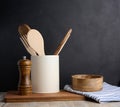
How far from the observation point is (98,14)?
1272 millimetres

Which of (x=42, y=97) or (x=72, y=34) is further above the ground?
(x=72, y=34)

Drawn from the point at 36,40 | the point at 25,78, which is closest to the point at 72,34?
the point at 36,40

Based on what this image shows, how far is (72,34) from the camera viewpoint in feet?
4.14

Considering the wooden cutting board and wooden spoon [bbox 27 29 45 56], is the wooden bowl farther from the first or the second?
wooden spoon [bbox 27 29 45 56]

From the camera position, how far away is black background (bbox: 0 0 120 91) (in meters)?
1.24

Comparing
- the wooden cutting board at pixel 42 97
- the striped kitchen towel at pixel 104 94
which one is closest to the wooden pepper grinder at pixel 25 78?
the wooden cutting board at pixel 42 97

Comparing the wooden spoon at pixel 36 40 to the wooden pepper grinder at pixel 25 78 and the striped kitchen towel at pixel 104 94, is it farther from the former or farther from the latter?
the striped kitchen towel at pixel 104 94

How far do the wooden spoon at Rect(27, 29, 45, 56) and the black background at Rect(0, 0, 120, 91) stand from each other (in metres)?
0.11

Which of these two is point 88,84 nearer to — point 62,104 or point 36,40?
point 62,104

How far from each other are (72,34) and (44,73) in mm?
263

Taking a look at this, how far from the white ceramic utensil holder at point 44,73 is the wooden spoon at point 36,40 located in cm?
4

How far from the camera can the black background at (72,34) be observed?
1.24 meters

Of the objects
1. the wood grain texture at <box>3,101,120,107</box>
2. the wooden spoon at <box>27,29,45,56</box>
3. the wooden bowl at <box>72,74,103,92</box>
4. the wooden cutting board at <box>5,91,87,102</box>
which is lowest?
the wood grain texture at <box>3,101,120,107</box>

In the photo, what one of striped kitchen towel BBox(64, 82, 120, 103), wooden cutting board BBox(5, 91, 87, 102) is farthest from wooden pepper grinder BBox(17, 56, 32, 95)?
striped kitchen towel BBox(64, 82, 120, 103)
